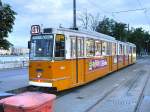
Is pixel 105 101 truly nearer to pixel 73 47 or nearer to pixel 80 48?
pixel 73 47

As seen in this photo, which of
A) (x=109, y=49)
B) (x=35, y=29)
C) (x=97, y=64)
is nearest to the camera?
(x=35, y=29)

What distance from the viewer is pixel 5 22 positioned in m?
17.8

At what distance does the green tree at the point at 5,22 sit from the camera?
17.7m

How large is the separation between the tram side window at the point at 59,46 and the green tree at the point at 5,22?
9.11 ft

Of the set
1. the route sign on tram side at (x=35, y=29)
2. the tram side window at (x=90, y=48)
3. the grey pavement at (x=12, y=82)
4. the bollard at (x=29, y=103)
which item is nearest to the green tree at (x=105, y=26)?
the grey pavement at (x=12, y=82)

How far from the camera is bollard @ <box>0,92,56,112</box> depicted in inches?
207

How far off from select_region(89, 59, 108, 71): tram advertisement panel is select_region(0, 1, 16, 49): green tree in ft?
16.4

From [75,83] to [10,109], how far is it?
12.6 meters

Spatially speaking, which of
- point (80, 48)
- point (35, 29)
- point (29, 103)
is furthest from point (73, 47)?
point (29, 103)

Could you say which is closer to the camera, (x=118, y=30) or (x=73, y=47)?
(x=73, y=47)

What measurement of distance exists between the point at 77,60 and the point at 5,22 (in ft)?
12.4

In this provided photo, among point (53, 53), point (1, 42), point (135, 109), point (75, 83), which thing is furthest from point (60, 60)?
point (135, 109)

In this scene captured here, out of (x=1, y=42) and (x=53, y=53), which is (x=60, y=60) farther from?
(x=1, y=42)

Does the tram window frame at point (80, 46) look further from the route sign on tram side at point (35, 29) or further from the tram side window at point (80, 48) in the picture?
the route sign on tram side at point (35, 29)
